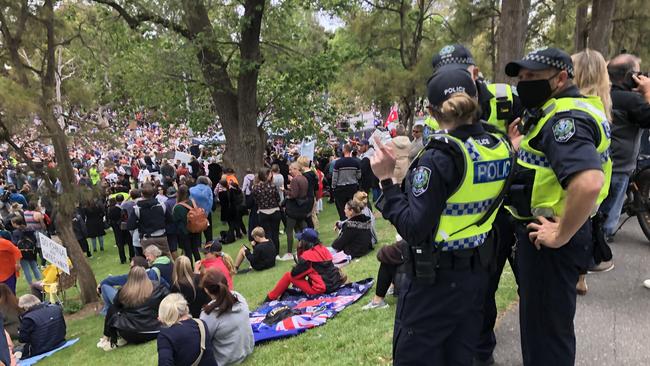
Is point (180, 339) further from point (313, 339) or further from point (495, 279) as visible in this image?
point (495, 279)

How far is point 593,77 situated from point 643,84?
125cm

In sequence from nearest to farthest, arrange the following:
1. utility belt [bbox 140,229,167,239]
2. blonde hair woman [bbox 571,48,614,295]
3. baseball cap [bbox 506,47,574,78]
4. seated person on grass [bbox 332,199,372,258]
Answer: baseball cap [bbox 506,47,574,78] < blonde hair woman [bbox 571,48,614,295] < seated person on grass [bbox 332,199,372,258] < utility belt [bbox 140,229,167,239]

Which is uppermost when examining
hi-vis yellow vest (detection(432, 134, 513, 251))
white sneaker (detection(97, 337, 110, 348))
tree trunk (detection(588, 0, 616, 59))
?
tree trunk (detection(588, 0, 616, 59))

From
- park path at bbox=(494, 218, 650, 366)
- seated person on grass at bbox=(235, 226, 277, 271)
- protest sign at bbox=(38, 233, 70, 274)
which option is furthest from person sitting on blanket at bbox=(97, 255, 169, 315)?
park path at bbox=(494, 218, 650, 366)

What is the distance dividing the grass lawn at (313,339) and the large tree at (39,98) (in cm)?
192

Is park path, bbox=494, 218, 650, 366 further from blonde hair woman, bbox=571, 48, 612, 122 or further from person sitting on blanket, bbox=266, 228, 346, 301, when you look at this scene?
person sitting on blanket, bbox=266, 228, 346, 301

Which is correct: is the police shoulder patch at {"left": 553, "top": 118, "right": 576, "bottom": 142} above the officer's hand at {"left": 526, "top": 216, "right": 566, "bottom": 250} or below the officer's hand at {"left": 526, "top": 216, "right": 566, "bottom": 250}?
above

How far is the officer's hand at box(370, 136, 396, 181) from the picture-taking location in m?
2.44

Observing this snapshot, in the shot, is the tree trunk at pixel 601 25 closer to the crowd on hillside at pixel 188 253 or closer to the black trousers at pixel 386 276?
the crowd on hillside at pixel 188 253

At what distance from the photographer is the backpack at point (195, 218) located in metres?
9.94

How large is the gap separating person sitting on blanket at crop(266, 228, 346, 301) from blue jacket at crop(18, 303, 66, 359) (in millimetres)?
3377

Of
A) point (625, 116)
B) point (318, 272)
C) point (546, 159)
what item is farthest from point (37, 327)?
point (625, 116)

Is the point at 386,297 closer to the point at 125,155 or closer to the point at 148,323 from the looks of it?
the point at 148,323

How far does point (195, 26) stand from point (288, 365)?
422 inches
